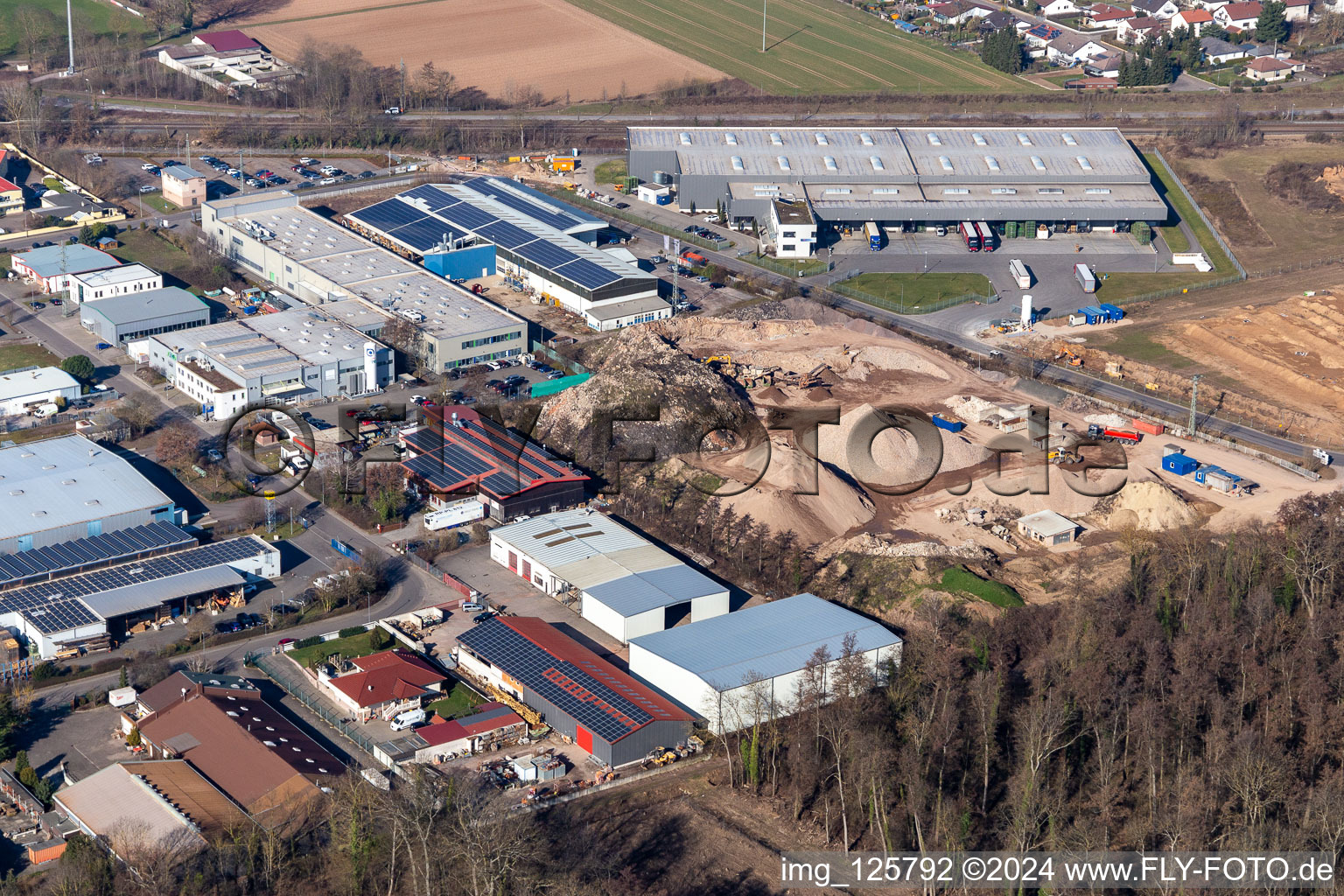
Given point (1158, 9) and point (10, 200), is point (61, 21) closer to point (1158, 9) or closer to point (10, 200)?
point (10, 200)

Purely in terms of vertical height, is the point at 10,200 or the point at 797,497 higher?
the point at 10,200

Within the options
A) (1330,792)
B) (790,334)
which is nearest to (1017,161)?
(790,334)

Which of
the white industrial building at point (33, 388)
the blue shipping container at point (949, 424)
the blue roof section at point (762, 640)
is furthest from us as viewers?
the white industrial building at point (33, 388)

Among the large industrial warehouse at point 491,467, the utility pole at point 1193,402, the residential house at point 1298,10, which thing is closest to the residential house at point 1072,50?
the residential house at point 1298,10

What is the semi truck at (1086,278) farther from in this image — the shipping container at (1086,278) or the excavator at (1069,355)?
the excavator at (1069,355)

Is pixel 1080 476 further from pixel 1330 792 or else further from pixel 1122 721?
pixel 1330 792

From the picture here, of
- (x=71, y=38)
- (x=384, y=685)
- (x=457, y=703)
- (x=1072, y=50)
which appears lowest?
(x=457, y=703)

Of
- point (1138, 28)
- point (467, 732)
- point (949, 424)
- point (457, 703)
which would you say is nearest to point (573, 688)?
point (467, 732)
